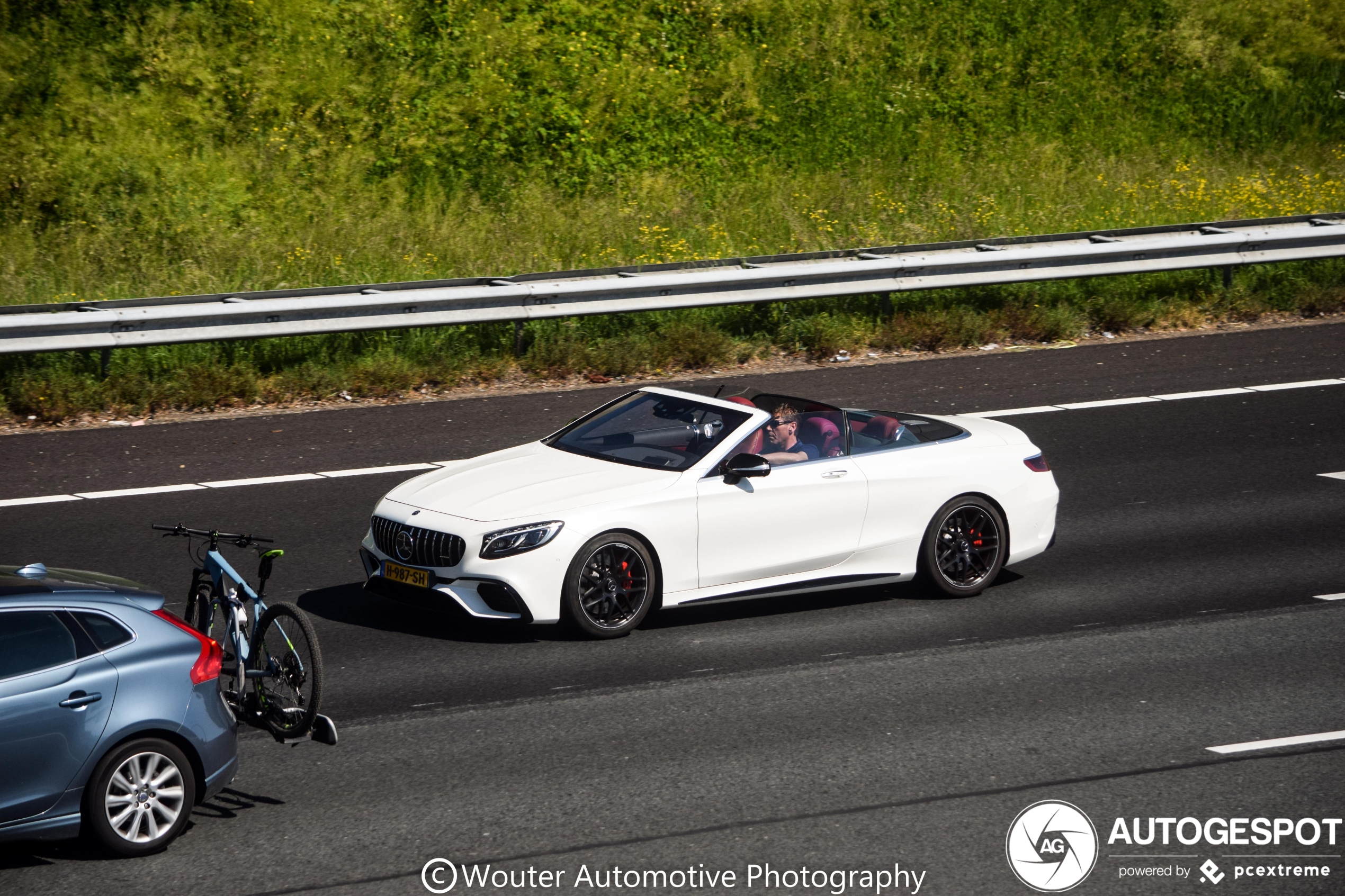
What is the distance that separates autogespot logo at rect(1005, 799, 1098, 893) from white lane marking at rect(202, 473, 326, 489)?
7295mm

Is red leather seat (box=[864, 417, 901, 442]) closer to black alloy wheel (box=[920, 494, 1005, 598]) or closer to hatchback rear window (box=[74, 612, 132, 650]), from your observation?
black alloy wheel (box=[920, 494, 1005, 598])

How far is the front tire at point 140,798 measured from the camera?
5930 millimetres

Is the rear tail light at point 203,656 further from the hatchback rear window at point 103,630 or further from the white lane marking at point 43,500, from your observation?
the white lane marking at point 43,500

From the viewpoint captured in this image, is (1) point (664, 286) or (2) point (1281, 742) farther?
(1) point (664, 286)

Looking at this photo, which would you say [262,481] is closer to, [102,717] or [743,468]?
[743,468]

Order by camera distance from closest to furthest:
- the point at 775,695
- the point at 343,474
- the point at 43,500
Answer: the point at 775,695
the point at 43,500
the point at 343,474

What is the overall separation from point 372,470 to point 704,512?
4244 mm

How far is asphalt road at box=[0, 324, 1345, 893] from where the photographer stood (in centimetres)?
623

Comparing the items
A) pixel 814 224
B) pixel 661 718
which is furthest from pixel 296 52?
pixel 661 718

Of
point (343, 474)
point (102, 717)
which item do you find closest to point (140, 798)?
point (102, 717)

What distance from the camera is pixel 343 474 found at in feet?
40.0

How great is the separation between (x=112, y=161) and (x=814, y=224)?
388 inches

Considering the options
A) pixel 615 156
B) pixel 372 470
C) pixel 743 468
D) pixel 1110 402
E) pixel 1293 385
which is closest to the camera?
pixel 743 468

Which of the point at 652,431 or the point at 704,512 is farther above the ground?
the point at 652,431
